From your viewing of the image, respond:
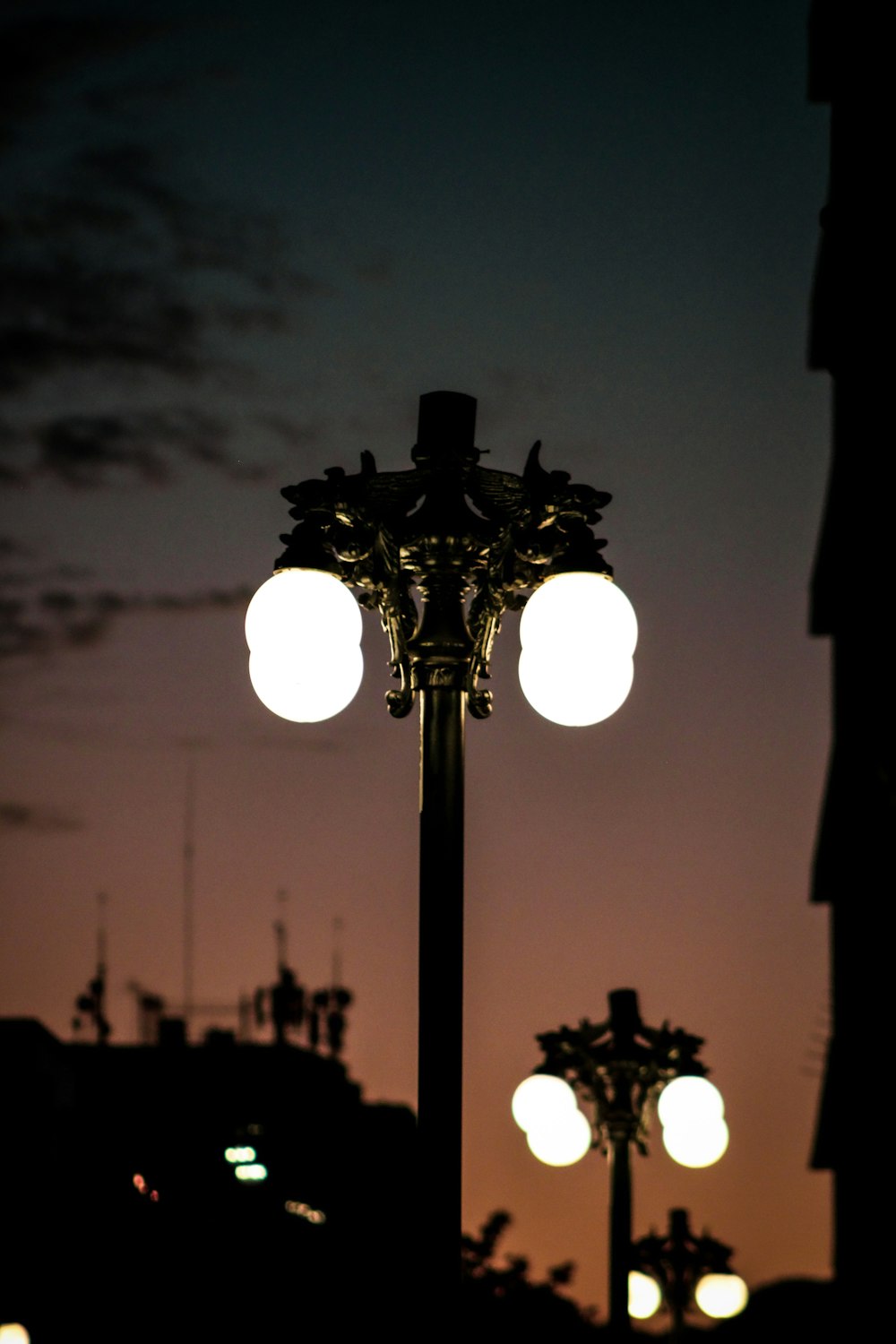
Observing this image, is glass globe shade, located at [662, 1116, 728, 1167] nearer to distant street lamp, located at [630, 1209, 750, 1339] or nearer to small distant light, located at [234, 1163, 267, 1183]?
distant street lamp, located at [630, 1209, 750, 1339]

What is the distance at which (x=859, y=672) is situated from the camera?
17.7ft

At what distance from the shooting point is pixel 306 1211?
99.6 m

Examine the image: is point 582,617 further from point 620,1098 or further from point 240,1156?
point 240,1156

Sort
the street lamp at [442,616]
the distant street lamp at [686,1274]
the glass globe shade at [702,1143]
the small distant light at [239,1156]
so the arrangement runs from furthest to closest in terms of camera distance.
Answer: the small distant light at [239,1156] < the distant street lamp at [686,1274] < the glass globe shade at [702,1143] < the street lamp at [442,616]

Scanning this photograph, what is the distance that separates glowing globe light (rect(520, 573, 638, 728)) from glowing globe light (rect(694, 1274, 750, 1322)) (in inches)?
867

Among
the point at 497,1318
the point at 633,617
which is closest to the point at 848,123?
the point at 633,617

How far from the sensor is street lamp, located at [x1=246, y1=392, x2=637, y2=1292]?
20.6ft

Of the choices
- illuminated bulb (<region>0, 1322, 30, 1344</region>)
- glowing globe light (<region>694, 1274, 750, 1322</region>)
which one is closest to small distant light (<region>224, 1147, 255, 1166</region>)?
illuminated bulb (<region>0, 1322, 30, 1344</region>)

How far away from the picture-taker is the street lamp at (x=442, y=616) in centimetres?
629

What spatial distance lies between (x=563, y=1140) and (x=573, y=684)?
863cm

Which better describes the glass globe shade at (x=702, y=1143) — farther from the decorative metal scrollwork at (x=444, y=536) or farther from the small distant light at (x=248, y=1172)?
the small distant light at (x=248, y=1172)

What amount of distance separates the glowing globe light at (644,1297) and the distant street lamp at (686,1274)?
2cm

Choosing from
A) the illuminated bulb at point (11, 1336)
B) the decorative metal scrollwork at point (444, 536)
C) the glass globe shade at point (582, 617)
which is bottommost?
the glass globe shade at point (582, 617)

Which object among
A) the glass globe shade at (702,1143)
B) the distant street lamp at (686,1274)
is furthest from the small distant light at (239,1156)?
the glass globe shade at (702,1143)
